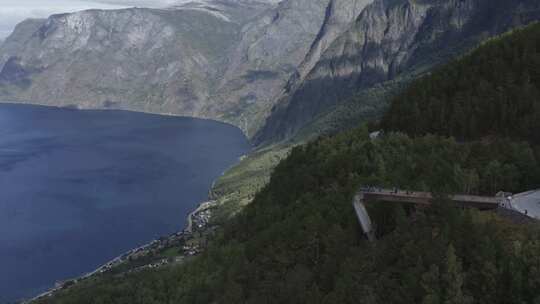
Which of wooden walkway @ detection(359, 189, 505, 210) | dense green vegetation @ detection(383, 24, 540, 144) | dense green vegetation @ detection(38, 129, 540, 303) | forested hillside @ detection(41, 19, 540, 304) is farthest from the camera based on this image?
dense green vegetation @ detection(383, 24, 540, 144)

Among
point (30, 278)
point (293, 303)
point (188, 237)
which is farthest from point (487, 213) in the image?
point (30, 278)

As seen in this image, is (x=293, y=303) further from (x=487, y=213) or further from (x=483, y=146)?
(x=483, y=146)

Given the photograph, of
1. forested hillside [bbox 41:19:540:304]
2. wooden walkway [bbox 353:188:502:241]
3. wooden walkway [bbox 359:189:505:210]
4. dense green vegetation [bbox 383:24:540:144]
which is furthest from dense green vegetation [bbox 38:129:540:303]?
dense green vegetation [bbox 383:24:540:144]

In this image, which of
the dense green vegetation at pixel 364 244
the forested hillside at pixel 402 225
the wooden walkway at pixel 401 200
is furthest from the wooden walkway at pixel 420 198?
the dense green vegetation at pixel 364 244

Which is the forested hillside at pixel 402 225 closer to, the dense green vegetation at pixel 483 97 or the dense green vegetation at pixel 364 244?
the dense green vegetation at pixel 364 244

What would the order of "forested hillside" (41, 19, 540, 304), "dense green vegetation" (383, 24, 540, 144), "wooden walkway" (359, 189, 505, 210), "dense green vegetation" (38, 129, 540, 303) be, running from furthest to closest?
"dense green vegetation" (383, 24, 540, 144) → "wooden walkway" (359, 189, 505, 210) → "forested hillside" (41, 19, 540, 304) → "dense green vegetation" (38, 129, 540, 303)

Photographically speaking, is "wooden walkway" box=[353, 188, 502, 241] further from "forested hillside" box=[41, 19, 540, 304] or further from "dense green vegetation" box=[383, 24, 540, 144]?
"dense green vegetation" box=[383, 24, 540, 144]
